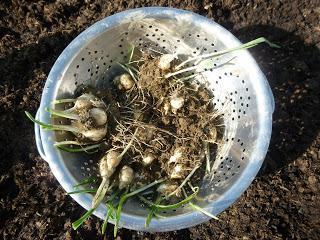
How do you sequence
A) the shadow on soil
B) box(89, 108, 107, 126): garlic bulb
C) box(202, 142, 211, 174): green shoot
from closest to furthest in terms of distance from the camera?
box(89, 108, 107, 126): garlic bulb → box(202, 142, 211, 174): green shoot → the shadow on soil

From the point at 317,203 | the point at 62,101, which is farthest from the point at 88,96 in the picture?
the point at 317,203

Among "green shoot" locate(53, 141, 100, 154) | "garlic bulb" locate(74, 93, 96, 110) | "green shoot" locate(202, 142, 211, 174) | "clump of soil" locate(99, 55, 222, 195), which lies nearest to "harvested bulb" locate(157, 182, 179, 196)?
"clump of soil" locate(99, 55, 222, 195)

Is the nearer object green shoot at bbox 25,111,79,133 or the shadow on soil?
green shoot at bbox 25,111,79,133

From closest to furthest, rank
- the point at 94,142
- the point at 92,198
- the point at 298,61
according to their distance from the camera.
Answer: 1. the point at 92,198
2. the point at 94,142
3. the point at 298,61

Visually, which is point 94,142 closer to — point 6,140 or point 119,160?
point 119,160

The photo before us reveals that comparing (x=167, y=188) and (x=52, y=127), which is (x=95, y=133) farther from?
(x=167, y=188)

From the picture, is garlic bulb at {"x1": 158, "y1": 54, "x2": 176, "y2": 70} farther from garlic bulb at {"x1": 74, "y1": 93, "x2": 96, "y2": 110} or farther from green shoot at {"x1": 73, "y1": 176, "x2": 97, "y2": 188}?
green shoot at {"x1": 73, "y1": 176, "x2": 97, "y2": 188}
